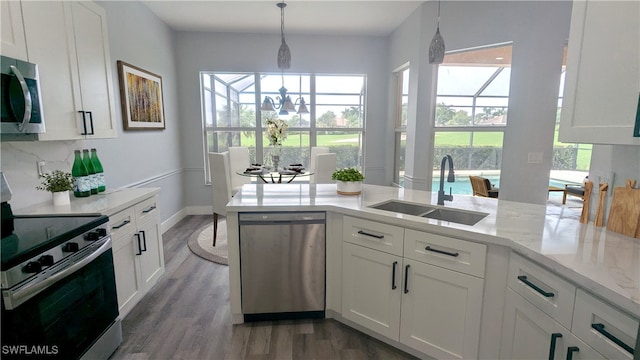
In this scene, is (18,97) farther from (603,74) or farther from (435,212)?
(603,74)

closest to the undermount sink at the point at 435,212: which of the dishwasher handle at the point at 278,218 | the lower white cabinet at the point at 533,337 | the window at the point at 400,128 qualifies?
the dishwasher handle at the point at 278,218

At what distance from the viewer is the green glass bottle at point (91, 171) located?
240 cm

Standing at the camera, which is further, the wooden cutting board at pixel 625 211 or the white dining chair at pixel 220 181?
the white dining chair at pixel 220 181

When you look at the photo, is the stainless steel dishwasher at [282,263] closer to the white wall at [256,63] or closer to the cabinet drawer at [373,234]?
the cabinet drawer at [373,234]

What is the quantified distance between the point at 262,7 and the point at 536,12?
320 centimetres

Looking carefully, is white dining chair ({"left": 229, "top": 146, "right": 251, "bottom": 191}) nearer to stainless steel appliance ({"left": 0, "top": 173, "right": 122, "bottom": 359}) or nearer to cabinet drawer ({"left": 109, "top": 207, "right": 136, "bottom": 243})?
cabinet drawer ({"left": 109, "top": 207, "right": 136, "bottom": 243})

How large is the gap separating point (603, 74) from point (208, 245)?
3973mm

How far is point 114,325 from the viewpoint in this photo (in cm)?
203

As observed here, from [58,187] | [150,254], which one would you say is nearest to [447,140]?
[150,254]

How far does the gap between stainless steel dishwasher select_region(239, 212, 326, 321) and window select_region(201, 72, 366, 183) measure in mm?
3404

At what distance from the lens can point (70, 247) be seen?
1.59 m

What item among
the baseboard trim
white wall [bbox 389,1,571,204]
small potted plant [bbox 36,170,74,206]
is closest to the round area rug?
the baseboard trim

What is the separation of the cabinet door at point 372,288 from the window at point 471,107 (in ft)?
8.50

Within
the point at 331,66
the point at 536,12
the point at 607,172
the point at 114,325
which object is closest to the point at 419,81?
the point at 536,12
